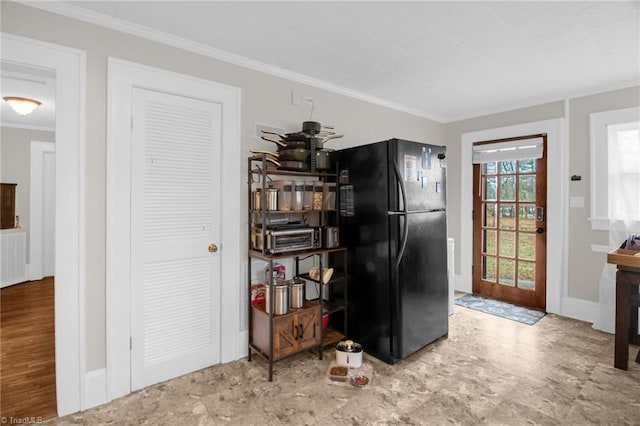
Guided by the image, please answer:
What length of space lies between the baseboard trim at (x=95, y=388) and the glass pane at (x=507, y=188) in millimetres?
4458

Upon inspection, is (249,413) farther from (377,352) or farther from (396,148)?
(396,148)

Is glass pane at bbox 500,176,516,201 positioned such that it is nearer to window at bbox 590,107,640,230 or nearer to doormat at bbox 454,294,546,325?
window at bbox 590,107,640,230

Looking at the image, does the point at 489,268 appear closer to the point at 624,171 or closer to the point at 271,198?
the point at 624,171

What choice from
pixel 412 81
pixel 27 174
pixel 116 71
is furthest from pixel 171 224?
pixel 27 174

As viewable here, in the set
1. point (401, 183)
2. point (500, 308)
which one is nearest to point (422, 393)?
point (401, 183)

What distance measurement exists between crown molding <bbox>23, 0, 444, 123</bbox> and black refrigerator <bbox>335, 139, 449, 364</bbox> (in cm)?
80

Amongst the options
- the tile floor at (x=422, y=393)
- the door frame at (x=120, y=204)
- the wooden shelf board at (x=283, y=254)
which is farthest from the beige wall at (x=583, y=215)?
the door frame at (x=120, y=204)

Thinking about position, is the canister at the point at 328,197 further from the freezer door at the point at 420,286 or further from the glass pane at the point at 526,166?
the glass pane at the point at 526,166

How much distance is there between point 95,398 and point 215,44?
259cm

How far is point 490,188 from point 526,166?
487 mm

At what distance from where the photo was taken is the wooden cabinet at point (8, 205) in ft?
16.2

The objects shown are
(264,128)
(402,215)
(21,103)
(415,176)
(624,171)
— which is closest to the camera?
(402,215)

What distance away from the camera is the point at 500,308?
3.89 metres

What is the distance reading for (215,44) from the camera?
8.03 feet
